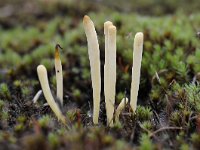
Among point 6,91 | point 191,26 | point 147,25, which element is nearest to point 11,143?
point 6,91

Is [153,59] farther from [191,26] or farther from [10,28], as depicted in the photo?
[10,28]

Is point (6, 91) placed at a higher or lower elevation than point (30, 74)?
lower

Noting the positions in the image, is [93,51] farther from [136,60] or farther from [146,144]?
[146,144]

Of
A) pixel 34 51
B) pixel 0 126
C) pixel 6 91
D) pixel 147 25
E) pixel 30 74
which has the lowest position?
pixel 0 126

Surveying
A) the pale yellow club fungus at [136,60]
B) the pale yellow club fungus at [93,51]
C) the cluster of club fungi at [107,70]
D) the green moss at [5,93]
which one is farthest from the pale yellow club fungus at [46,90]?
the green moss at [5,93]

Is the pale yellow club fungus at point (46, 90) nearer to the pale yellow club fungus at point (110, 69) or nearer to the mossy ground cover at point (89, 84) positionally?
the mossy ground cover at point (89, 84)
